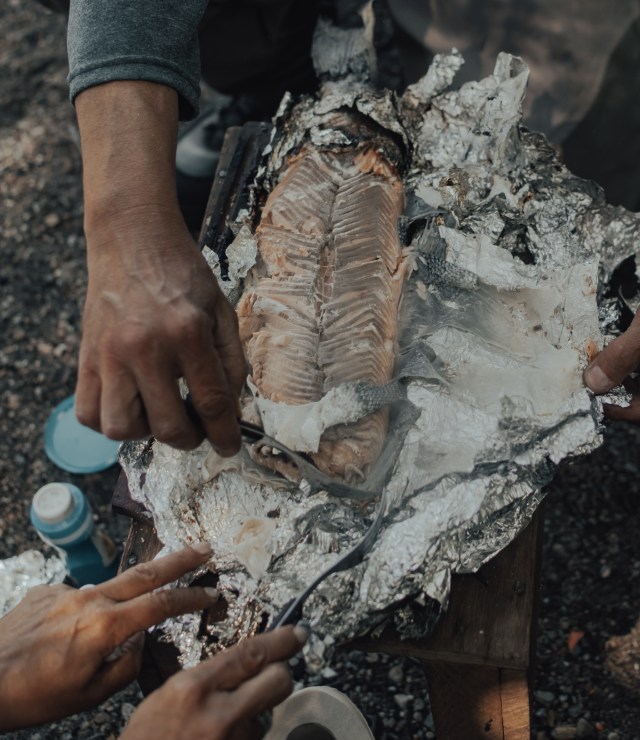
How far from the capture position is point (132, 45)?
6.15 feet

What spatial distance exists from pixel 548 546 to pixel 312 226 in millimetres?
1383

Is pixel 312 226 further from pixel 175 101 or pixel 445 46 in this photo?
pixel 445 46

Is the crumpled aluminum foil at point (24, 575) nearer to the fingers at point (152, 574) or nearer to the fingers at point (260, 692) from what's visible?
the fingers at point (152, 574)

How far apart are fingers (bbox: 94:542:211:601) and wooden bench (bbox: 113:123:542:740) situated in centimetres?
32

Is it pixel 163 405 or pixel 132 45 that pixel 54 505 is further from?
pixel 132 45

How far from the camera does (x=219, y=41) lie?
10.6ft

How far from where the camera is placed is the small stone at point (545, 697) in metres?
2.36

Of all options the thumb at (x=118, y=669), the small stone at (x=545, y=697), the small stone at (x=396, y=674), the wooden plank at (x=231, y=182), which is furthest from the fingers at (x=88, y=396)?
Result: the small stone at (x=545, y=697)

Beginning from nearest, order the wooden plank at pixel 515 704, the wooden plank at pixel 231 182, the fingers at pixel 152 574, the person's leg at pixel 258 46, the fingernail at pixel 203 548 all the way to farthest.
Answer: the fingers at pixel 152 574 < the fingernail at pixel 203 548 < the wooden plank at pixel 515 704 < the wooden plank at pixel 231 182 < the person's leg at pixel 258 46

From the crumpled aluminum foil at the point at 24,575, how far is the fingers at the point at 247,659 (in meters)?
1.08

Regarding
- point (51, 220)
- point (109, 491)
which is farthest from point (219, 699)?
Answer: point (51, 220)

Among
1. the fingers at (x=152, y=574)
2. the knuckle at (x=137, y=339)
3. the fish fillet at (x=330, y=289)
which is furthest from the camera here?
the fish fillet at (x=330, y=289)

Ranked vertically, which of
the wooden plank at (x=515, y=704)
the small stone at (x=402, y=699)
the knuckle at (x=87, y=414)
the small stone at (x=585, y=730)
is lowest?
the small stone at (x=402, y=699)

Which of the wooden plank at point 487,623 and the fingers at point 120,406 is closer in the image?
the fingers at point 120,406
